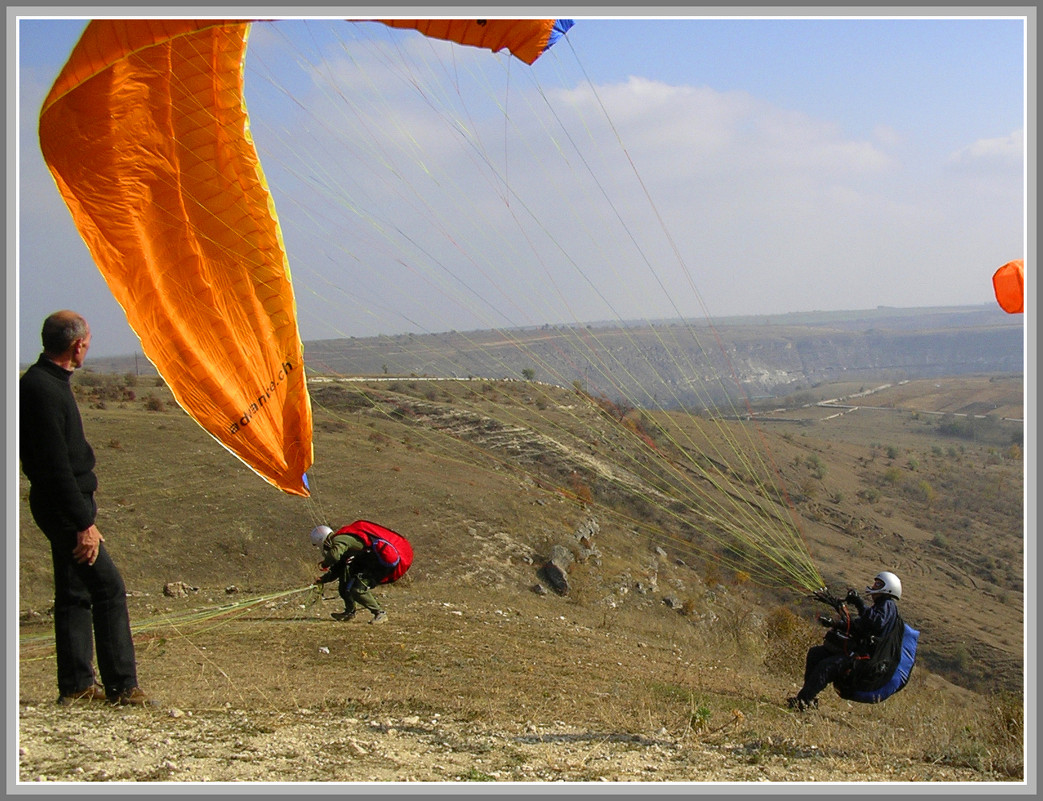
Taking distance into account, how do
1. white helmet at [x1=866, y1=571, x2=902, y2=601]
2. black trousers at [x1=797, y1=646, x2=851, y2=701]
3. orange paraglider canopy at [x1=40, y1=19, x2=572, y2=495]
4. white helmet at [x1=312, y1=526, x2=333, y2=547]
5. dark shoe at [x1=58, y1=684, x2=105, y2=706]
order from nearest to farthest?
dark shoe at [x1=58, y1=684, x2=105, y2=706]
white helmet at [x1=866, y1=571, x2=902, y2=601]
black trousers at [x1=797, y1=646, x2=851, y2=701]
orange paraglider canopy at [x1=40, y1=19, x2=572, y2=495]
white helmet at [x1=312, y1=526, x2=333, y2=547]

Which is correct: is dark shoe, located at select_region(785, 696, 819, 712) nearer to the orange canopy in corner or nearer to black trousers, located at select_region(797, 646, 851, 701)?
black trousers, located at select_region(797, 646, 851, 701)

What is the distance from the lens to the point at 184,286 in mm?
6570

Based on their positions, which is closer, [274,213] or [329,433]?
[274,213]

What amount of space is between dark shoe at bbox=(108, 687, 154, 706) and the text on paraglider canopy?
8.67ft

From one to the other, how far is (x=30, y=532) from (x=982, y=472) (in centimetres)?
3929

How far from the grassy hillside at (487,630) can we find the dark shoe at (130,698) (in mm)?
155

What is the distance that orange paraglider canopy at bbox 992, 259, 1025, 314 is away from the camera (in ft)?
17.0

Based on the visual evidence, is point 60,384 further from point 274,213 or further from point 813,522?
point 813,522

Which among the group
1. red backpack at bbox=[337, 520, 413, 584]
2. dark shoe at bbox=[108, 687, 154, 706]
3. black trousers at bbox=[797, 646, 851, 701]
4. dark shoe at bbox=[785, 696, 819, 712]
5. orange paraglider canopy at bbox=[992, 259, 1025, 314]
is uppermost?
orange paraglider canopy at bbox=[992, 259, 1025, 314]

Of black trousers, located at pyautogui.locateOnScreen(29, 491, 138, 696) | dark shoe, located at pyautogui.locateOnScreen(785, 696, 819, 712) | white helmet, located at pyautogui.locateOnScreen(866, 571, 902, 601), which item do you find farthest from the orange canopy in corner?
white helmet, located at pyautogui.locateOnScreen(866, 571, 902, 601)

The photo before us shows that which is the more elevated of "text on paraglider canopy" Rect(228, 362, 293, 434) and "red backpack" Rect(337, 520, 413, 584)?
"text on paraglider canopy" Rect(228, 362, 293, 434)

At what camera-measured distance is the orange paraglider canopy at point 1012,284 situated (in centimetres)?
518

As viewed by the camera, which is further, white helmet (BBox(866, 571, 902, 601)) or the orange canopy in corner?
the orange canopy in corner

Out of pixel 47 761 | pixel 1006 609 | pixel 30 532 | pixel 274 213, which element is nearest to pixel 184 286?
pixel 274 213
